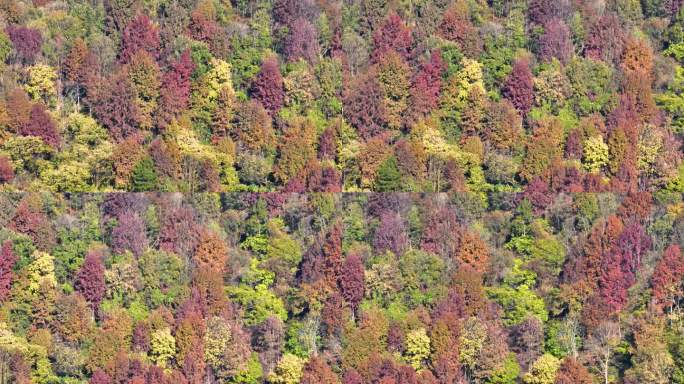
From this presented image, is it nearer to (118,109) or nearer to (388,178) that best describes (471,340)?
(388,178)

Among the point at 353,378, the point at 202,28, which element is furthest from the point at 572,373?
the point at 202,28

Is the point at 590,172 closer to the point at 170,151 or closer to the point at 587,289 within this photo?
the point at 587,289

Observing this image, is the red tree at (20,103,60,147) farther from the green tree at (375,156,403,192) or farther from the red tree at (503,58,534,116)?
the red tree at (503,58,534,116)

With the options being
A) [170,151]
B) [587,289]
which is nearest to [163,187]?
[170,151]

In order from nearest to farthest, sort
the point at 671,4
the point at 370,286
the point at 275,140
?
the point at 370,286, the point at 275,140, the point at 671,4

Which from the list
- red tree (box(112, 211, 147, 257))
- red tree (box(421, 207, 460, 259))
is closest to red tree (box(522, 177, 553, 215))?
red tree (box(421, 207, 460, 259))

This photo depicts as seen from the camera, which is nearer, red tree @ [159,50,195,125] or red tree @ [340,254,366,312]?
red tree @ [340,254,366,312]
